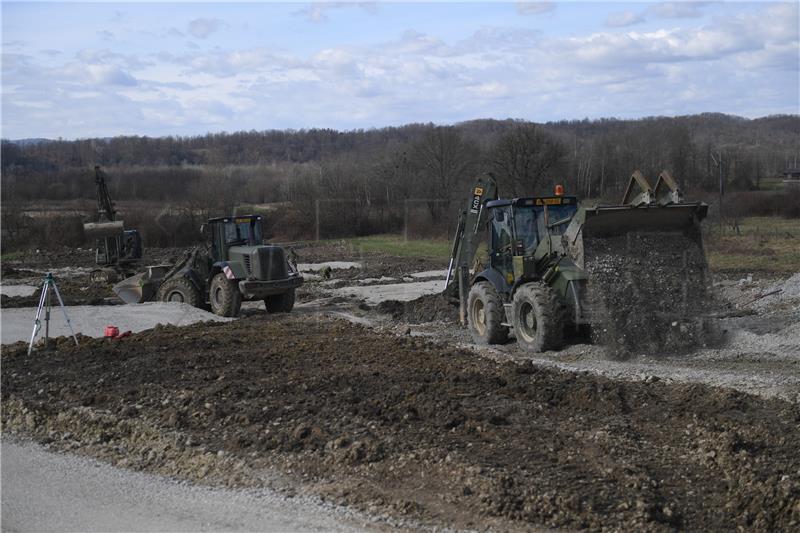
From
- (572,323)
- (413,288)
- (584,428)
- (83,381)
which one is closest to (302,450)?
(584,428)

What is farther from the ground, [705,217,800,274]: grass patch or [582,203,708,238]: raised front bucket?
[582,203,708,238]: raised front bucket

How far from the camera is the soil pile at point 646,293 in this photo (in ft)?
37.9

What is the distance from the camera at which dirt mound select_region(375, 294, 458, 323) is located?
55.0ft

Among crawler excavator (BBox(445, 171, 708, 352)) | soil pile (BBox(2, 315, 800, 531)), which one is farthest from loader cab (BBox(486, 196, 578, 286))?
soil pile (BBox(2, 315, 800, 531))

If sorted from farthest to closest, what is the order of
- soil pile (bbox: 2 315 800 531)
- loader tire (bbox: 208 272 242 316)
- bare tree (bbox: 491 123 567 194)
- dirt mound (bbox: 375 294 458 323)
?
bare tree (bbox: 491 123 567 194), loader tire (bbox: 208 272 242 316), dirt mound (bbox: 375 294 458 323), soil pile (bbox: 2 315 800 531)

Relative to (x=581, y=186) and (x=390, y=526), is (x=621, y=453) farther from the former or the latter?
(x=581, y=186)

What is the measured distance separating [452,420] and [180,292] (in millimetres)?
12668

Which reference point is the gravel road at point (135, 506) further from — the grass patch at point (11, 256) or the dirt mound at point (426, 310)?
the grass patch at point (11, 256)

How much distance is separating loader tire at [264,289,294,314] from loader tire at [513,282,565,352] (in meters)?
8.20

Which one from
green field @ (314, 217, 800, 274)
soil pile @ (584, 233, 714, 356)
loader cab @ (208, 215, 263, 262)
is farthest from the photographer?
green field @ (314, 217, 800, 274)

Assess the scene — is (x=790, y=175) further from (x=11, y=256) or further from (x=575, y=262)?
(x=575, y=262)

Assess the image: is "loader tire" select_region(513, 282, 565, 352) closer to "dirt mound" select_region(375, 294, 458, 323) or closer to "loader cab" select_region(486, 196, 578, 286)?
"loader cab" select_region(486, 196, 578, 286)

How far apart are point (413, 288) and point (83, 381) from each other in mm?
14118

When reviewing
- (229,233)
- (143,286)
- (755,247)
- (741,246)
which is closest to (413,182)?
(741,246)
